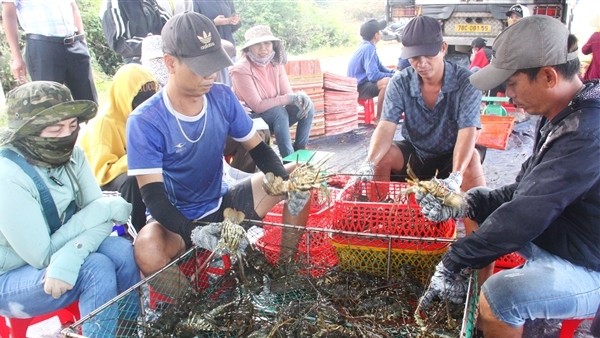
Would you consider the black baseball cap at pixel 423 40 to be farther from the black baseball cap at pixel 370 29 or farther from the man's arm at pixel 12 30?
the black baseball cap at pixel 370 29

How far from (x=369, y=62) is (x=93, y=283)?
5.84m

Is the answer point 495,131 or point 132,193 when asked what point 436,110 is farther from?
point 495,131

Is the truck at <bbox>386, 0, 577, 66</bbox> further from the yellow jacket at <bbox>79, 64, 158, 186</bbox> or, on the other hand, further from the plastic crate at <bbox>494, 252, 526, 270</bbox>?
the yellow jacket at <bbox>79, 64, 158, 186</bbox>

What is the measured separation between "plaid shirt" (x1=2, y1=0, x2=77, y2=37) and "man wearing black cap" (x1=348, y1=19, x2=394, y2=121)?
14.2ft

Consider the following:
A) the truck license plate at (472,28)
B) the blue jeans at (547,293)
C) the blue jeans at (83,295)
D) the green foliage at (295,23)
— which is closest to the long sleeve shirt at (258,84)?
the blue jeans at (83,295)

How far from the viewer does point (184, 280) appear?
2387 millimetres

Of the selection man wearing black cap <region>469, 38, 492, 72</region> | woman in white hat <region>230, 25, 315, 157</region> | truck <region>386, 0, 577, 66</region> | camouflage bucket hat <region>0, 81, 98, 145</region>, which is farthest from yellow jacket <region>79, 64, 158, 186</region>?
truck <region>386, 0, 577, 66</region>

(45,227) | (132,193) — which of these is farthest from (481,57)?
(45,227)

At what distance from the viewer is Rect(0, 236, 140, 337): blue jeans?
209 cm

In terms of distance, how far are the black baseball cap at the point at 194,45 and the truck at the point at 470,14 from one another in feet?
22.9

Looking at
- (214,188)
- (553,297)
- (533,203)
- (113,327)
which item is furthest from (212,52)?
(553,297)

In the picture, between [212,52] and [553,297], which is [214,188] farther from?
[553,297]

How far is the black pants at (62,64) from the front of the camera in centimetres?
429

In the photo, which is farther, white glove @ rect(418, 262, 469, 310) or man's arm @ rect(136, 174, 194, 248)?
man's arm @ rect(136, 174, 194, 248)
